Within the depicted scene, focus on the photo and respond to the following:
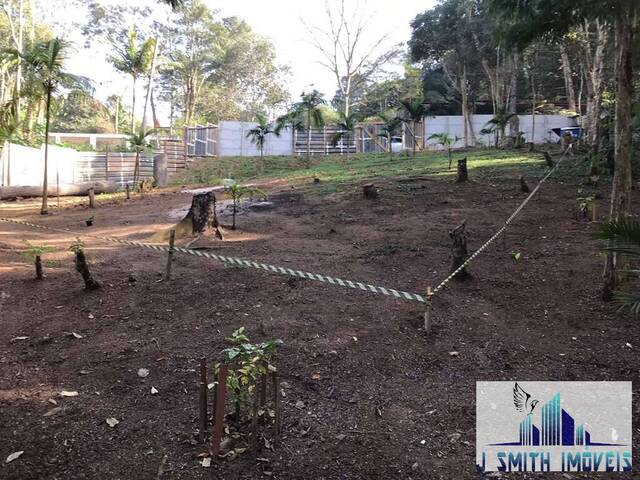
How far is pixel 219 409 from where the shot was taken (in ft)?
9.92

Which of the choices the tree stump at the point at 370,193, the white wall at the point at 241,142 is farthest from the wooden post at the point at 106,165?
the tree stump at the point at 370,193

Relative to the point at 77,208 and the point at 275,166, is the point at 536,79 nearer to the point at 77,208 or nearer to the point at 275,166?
the point at 275,166

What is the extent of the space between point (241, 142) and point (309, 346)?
88.4 ft

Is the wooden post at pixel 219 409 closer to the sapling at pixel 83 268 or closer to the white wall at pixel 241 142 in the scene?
the sapling at pixel 83 268

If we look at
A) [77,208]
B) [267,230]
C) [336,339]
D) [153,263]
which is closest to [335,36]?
[77,208]

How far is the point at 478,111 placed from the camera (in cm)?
3709

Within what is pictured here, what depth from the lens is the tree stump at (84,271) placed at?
19.6 ft

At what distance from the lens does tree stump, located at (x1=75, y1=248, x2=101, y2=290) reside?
19.6ft

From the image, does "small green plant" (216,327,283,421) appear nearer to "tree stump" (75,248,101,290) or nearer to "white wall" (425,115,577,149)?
"tree stump" (75,248,101,290)

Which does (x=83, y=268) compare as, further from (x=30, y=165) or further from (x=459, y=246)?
(x=30, y=165)

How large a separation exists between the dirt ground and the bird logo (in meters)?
0.34

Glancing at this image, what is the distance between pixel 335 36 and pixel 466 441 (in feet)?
124

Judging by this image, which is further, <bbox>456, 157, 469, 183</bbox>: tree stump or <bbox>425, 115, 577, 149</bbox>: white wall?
<bbox>425, 115, 577, 149</bbox>: white wall

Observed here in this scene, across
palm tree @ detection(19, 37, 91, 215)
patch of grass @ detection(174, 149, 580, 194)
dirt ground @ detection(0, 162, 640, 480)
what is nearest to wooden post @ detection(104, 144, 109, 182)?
patch of grass @ detection(174, 149, 580, 194)
